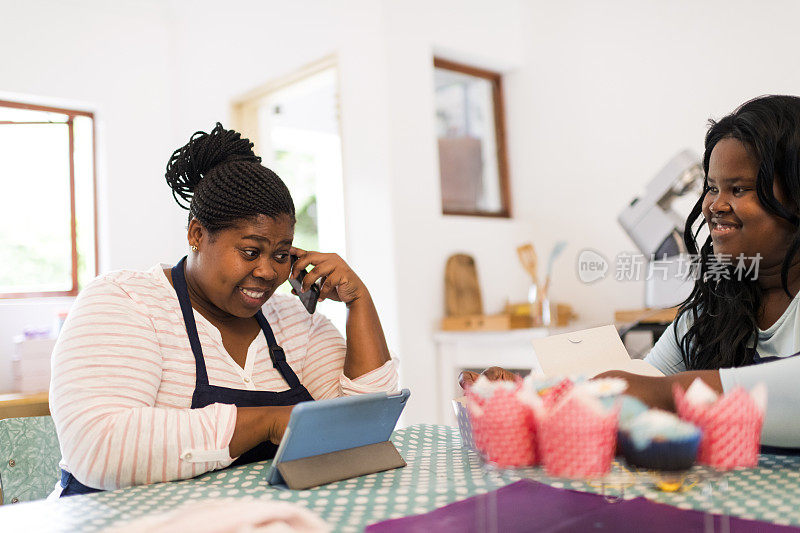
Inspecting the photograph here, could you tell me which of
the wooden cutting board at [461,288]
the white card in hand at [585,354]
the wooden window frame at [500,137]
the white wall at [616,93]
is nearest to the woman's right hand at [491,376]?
the white card in hand at [585,354]

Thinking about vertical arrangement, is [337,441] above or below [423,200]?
below

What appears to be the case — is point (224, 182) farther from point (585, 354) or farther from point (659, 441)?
point (659, 441)

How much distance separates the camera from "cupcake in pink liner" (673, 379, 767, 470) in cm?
70

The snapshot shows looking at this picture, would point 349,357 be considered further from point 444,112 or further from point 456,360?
point 444,112

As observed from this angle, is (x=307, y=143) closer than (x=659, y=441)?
No

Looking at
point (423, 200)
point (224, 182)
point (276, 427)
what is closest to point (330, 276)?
point (224, 182)

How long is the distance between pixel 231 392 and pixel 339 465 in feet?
1.14

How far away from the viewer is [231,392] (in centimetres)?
125

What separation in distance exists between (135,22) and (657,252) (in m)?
3.32

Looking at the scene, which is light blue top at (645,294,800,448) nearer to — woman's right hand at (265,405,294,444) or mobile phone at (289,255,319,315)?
woman's right hand at (265,405,294,444)

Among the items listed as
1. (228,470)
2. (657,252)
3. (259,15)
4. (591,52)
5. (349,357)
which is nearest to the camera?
(228,470)

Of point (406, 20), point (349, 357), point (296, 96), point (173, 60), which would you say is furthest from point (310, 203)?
point (349, 357)

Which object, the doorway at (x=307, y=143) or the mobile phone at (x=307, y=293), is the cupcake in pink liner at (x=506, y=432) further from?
the doorway at (x=307, y=143)

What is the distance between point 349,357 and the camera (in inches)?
57.2
